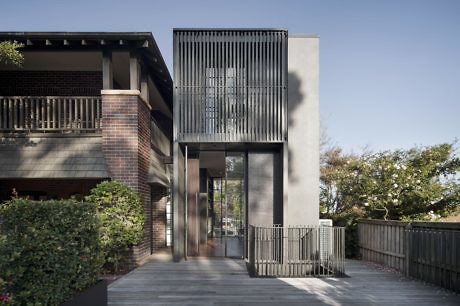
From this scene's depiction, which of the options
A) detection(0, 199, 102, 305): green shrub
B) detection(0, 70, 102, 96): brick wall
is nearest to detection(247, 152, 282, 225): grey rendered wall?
detection(0, 199, 102, 305): green shrub

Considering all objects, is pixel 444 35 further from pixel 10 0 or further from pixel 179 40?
pixel 10 0

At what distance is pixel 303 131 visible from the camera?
10.5 m

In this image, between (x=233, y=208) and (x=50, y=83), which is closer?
(x=233, y=208)

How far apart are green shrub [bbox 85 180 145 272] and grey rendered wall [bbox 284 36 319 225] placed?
4.61 m

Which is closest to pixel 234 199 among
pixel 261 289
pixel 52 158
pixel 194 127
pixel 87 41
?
pixel 194 127

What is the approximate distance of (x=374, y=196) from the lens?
11625mm

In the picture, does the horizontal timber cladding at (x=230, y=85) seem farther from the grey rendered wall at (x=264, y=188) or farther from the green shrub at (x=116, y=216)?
the green shrub at (x=116, y=216)

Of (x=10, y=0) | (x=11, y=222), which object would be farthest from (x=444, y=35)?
(x=10, y=0)

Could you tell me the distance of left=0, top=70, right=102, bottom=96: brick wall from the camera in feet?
40.6

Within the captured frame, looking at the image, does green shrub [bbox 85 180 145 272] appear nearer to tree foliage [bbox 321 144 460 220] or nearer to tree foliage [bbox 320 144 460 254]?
tree foliage [bbox 320 144 460 254]

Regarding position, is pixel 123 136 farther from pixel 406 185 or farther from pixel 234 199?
pixel 406 185

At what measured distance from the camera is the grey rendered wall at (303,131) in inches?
408

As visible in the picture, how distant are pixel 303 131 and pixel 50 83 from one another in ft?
31.2

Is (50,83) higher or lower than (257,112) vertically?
higher
